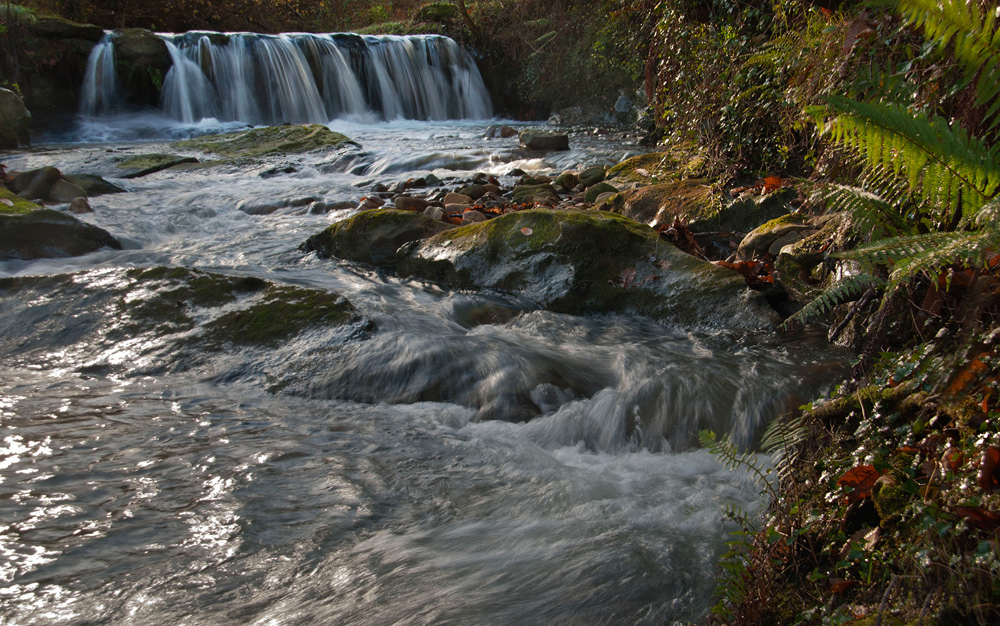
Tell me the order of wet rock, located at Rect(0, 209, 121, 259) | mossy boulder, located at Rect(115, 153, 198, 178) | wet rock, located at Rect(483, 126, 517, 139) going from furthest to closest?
wet rock, located at Rect(483, 126, 517, 139)
mossy boulder, located at Rect(115, 153, 198, 178)
wet rock, located at Rect(0, 209, 121, 259)

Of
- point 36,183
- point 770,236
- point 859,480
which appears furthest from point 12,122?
point 859,480

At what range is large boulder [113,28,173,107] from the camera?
1628 centimetres

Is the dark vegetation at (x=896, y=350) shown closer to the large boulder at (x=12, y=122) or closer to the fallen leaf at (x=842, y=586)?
→ the fallen leaf at (x=842, y=586)

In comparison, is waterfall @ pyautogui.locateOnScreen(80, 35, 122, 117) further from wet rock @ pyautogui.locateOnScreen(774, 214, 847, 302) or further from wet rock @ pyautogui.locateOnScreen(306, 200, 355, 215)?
wet rock @ pyautogui.locateOnScreen(774, 214, 847, 302)

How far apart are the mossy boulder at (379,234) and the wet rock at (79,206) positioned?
4.02 m

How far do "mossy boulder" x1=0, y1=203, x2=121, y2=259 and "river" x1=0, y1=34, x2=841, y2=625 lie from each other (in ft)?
5.50

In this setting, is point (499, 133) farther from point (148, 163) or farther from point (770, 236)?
point (770, 236)

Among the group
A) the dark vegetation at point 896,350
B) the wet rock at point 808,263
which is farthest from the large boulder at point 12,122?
the wet rock at point 808,263

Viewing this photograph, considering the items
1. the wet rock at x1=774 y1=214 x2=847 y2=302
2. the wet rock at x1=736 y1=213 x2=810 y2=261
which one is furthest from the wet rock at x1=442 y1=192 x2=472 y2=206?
→ the wet rock at x1=774 y1=214 x2=847 y2=302

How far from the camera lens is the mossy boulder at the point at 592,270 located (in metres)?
4.51

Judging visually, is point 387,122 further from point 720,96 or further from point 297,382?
point 297,382

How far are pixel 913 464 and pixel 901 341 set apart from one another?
1123 mm

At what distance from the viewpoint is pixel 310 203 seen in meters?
8.87

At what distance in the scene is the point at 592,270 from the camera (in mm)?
4953
